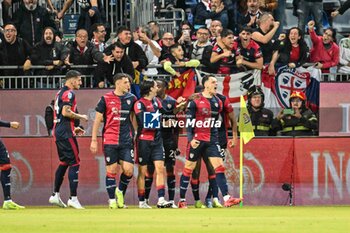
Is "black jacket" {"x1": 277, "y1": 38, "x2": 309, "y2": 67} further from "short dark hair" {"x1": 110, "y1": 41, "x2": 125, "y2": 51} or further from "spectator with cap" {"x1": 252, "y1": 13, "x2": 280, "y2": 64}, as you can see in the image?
"short dark hair" {"x1": 110, "y1": 41, "x2": 125, "y2": 51}

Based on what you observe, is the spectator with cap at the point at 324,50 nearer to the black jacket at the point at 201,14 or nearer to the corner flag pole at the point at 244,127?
the corner flag pole at the point at 244,127

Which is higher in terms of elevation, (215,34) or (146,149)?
(215,34)

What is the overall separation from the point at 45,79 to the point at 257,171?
483cm

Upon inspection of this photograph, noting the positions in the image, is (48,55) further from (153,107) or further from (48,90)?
(153,107)

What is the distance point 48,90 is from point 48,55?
3.73 feet

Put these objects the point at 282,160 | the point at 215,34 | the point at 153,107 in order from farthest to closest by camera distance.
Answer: the point at 215,34, the point at 282,160, the point at 153,107

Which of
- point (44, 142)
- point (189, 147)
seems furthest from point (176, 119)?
point (44, 142)

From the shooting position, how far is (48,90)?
26703 millimetres

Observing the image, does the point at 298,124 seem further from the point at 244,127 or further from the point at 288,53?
the point at 244,127

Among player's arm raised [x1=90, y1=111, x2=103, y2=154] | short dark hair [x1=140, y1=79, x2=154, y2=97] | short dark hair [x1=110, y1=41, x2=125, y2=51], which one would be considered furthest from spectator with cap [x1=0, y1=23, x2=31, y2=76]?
short dark hair [x1=140, y1=79, x2=154, y2=97]

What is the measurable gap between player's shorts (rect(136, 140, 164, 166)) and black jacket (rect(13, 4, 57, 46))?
215 inches

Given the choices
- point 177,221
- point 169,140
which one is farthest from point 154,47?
point 177,221

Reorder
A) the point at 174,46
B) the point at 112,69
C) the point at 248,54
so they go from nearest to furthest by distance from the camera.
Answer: the point at 112,69
the point at 248,54
the point at 174,46

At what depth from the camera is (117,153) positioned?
24125mm
